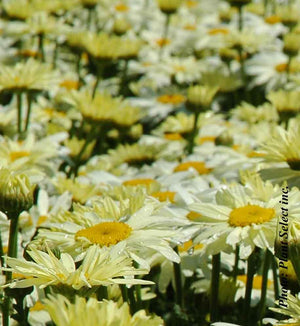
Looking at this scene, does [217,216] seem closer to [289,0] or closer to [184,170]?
[184,170]

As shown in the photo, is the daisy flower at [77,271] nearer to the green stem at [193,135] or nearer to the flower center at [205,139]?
the green stem at [193,135]

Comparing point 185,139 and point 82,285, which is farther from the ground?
point 82,285

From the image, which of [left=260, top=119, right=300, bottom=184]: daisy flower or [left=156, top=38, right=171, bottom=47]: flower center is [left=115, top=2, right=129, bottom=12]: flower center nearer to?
[left=156, top=38, right=171, bottom=47]: flower center

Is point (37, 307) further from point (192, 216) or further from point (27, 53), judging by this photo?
point (27, 53)

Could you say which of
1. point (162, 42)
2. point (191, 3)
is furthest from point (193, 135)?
point (191, 3)

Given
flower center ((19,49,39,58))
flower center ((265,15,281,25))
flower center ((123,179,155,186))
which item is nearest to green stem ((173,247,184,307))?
flower center ((123,179,155,186))

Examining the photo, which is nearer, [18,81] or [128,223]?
[128,223]

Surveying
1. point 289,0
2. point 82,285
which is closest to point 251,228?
point 82,285

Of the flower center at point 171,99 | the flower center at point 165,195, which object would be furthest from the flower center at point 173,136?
the flower center at point 165,195
